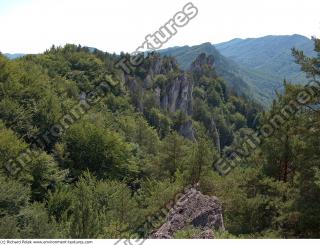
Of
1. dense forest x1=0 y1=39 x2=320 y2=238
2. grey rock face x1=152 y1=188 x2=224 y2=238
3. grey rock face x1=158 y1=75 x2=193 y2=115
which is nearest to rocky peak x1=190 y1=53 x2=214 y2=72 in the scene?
grey rock face x1=158 y1=75 x2=193 y2=115

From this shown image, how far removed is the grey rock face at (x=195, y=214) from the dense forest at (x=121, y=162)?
5.70 ft

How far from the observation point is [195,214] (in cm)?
1955

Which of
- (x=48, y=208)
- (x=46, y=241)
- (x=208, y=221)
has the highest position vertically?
(x=46, y=241)

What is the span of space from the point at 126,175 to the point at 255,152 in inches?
1098

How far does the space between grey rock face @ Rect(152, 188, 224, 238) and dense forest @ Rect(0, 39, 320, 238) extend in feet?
5.70

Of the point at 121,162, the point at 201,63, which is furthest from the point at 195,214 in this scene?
the point at 201,63

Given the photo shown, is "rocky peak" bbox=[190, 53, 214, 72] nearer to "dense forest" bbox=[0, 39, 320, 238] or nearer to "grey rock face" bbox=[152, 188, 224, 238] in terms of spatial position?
"dense forest" bbox=[0, 39, 320, 238]

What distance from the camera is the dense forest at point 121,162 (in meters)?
19.1

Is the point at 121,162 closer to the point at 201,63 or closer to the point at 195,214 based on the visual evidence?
the point at 195,214

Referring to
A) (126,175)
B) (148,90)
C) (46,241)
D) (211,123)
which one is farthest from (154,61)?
(46,241)

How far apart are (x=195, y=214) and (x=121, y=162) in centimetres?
3382

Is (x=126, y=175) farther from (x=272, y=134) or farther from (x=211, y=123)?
(x=211, y=123)

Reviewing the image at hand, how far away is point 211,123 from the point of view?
141750 mm

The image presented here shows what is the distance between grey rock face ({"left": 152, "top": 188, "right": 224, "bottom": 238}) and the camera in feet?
59.1
